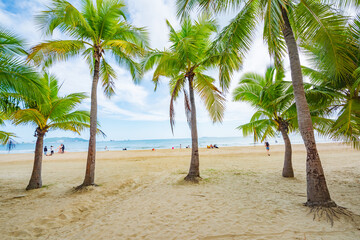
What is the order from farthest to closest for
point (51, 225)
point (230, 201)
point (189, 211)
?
point (230, 201), point (189, 211), point (51, 225)

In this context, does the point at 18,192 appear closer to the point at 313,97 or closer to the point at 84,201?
the point at 84,201

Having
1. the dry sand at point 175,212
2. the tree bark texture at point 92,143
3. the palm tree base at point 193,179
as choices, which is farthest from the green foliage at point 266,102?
the tree bark texture at point 92,143

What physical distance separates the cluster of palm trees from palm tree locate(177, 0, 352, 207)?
24mm

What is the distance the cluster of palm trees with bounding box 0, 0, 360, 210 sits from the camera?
4352 millimetres

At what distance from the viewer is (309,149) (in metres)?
4.24

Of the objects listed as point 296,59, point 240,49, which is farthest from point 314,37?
point 240,49

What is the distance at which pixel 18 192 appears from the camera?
6.73m

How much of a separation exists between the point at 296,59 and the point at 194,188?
5.44 metres

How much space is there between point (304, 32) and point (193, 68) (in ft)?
14.0

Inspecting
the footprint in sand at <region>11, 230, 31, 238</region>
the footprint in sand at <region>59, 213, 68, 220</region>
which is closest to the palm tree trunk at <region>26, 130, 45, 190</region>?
the footprint in sand at <region>59, 213, 68, 220</region>

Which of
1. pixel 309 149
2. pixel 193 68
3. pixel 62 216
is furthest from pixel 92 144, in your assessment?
pixel 309 149

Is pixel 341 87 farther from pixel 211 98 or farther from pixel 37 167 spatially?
pixel 37 167

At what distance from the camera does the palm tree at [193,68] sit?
24.0 ft

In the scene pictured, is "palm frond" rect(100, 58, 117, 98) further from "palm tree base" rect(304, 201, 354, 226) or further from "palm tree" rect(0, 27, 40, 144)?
"palm tree base" rect(304, 201, 354, 226)
